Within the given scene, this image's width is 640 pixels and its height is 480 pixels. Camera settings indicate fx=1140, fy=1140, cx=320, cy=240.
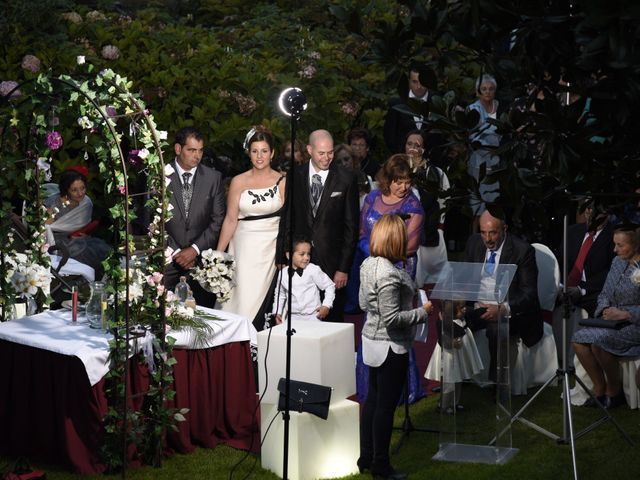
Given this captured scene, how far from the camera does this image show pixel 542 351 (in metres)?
9.34

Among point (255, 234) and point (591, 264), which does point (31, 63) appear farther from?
point (591, 264)

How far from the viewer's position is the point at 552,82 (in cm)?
366

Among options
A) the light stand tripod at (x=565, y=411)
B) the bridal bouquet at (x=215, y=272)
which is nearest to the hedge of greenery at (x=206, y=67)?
the bridal bouquet at (x=215, y=272)

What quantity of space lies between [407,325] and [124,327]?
1.76 meters

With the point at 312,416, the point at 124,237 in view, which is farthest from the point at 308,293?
the point at 124,237

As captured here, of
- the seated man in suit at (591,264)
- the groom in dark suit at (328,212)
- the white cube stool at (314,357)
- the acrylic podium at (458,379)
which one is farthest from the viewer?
the groom in dark suit at (328,212)

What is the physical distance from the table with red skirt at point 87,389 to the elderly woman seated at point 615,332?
2.68 meters

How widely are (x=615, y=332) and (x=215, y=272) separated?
10.3 feet

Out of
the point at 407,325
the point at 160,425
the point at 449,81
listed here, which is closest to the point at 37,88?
the point at 160,425

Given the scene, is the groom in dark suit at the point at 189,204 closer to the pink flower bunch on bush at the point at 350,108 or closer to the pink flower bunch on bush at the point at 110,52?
the pink flower bunch on bush at the point at 110,52

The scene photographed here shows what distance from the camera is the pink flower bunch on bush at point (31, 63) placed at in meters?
11.9

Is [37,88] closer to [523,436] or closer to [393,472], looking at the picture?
[393,472]

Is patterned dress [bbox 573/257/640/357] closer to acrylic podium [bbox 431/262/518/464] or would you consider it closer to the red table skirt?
acrylic podium [bbox 431/262/518/464]

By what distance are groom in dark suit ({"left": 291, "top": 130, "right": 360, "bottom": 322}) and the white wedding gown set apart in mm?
231
